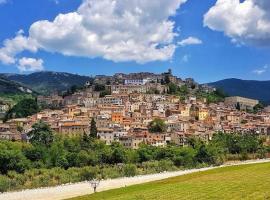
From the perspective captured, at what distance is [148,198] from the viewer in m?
22.4

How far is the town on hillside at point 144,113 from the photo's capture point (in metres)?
85.4

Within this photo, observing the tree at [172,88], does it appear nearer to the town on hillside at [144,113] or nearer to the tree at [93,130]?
the town on hillside at [144,113]

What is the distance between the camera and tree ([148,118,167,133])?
297ft

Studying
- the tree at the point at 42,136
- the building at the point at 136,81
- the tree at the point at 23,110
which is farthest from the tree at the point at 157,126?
the building at the point at 136,81

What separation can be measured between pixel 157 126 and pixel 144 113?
1405 centimetres

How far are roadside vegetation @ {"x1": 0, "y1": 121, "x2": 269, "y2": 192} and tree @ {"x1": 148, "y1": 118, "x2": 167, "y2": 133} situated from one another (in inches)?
381

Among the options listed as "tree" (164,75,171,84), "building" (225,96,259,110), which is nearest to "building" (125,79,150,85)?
"tree" (164,75,171,84)

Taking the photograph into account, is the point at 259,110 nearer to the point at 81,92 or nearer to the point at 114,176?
the point at 81,92

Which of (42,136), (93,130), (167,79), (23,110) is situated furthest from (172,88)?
(42,136)

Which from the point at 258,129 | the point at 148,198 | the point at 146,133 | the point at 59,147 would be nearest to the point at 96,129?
the point at 146,133

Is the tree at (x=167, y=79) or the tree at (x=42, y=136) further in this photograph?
the tree at (x=167, y=79)

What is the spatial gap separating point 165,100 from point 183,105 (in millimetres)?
6848

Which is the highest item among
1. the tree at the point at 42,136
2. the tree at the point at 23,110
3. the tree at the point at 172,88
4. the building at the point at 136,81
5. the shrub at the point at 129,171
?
the building at the point at 136,81

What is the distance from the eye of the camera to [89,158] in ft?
211
